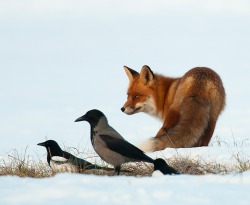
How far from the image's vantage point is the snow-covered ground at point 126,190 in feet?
14.6

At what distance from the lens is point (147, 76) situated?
490 inches

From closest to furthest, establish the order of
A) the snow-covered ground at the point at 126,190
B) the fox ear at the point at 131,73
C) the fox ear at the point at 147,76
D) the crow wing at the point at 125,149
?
1. the snow-covered ground at the point at 126,190
2. the crow wing at the point at 125,149
3. the fox ear at the point at 147,76
4. the fox ear at the point at 131,73

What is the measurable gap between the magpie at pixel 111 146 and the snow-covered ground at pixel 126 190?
6.44ft

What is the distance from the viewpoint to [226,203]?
441 centimetres

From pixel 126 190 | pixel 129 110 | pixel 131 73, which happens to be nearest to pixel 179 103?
pixel 129 110

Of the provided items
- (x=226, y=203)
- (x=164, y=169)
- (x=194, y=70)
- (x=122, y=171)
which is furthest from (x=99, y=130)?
(x=194, y=70)

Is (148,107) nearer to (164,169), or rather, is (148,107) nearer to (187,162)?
(187,162)

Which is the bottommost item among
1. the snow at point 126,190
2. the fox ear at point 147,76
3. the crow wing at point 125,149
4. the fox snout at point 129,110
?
the snow at point 126,190

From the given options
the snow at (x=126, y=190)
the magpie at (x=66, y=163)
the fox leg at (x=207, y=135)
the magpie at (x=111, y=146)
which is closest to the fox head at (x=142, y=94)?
the fox leg at (x=207, y=135)

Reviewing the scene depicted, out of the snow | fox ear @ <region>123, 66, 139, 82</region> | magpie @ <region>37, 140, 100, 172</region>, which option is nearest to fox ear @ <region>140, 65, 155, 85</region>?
fox ear @ <region>123, 66, 139, 82</region>

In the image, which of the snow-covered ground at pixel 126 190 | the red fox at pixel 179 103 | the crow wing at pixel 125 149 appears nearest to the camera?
the snow-covered ground at pixel 126 190

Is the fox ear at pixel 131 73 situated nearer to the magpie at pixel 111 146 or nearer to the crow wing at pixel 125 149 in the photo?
the magpie at pixel 111 146

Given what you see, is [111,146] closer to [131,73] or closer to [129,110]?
[129,110]

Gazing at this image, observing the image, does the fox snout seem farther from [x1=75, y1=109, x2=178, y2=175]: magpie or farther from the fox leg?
[x1=75, y1=109, x2=178, y2=175]: magpie
